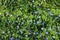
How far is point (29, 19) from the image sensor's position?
596cm

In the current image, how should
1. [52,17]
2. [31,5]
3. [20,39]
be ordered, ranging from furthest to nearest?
[31,5] → [52,17] → [20,39]

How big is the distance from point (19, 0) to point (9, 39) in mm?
1577

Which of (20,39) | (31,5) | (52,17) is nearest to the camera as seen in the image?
(20,39)

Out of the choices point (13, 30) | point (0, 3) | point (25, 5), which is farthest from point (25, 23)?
point (0, 3)

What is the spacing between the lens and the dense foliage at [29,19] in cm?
561

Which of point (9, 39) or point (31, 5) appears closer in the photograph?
point (9, 39)

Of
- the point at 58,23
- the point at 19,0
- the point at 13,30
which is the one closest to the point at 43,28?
the point at 58,23

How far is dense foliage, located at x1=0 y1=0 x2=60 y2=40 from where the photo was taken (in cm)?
561

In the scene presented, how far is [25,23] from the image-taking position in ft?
19.2

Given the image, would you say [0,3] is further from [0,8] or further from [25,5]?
[25,5]

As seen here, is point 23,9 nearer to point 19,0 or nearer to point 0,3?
point 19,0

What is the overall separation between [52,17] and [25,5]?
40.3 inches

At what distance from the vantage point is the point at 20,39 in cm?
554

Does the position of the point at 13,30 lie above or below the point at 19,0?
below
